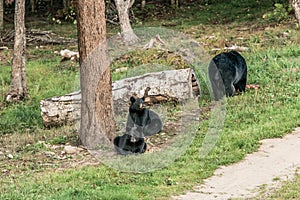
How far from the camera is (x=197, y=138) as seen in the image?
394 inches

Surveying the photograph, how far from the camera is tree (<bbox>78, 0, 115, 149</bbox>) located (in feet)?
32.1

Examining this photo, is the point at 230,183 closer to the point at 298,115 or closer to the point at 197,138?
the point at 197,138

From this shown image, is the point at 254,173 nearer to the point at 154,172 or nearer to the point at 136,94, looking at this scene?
the point at 154,172

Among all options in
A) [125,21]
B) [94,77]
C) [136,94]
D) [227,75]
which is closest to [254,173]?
[94,77]

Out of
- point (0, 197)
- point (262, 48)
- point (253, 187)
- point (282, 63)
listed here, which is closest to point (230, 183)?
point (253, 187)

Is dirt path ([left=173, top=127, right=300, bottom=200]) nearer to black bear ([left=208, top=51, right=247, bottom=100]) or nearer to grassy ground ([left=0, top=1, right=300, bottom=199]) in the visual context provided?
grassy ground ([left=0, top=1, right=300, bottom=199])

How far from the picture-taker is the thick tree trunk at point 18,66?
1397 centimetres

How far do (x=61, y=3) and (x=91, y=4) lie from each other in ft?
78.3

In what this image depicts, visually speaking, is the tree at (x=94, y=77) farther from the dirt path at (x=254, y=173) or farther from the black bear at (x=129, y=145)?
the dirt path at (x=254, y=173)

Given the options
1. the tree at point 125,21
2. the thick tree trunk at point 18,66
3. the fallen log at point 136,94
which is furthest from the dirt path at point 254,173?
the tree at point 125,21

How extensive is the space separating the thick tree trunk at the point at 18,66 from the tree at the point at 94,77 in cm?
439

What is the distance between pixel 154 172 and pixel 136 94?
399 cm

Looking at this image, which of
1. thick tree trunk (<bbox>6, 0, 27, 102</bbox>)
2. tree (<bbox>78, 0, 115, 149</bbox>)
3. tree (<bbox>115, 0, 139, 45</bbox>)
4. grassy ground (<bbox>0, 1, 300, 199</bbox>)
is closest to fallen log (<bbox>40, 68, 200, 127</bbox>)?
grassy ground (<bbox>0, 1, 300, 199</bbox>)

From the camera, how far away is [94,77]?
993 centimetres
